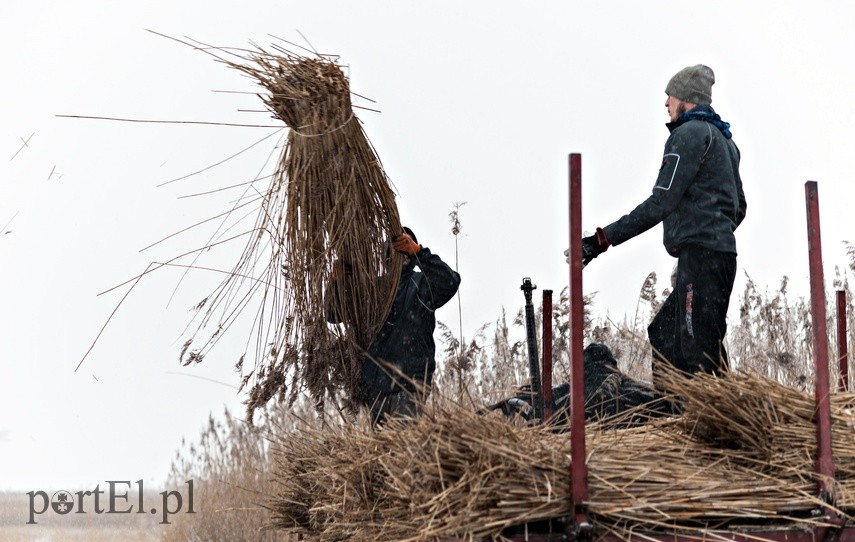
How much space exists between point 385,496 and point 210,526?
4540mm

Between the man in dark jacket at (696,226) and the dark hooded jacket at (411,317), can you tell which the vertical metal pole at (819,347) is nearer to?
the man in dark jacket at (696,226)

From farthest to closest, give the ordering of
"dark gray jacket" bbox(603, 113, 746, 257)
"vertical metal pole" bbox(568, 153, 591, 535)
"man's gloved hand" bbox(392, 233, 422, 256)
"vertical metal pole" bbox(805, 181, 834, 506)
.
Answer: "man's gloved hand" bbox(392, 233, 422, 256)
"dark gray jacket" bbox(603, 113, 746, 257)
"vertical metal pole" bbox(805, 181, 834, 506)
"vertical metal pole" bbox(568, 153, 591, 535)

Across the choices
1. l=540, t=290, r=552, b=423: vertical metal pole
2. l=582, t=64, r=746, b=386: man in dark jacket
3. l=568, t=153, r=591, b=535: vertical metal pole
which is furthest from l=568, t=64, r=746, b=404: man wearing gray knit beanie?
l=568, t=153, r=591, b=535: vertical metal pole

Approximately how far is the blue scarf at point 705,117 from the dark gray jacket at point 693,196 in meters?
0.03

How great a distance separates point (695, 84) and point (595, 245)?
2.52ft

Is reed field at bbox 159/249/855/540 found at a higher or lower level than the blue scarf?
lower

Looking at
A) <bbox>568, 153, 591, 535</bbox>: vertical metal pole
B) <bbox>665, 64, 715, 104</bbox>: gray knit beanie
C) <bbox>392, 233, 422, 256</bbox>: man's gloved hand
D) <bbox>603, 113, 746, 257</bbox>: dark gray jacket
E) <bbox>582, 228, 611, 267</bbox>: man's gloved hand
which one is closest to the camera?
<bbox>568, 153, 591, 535</bbox>: vertical metal pole

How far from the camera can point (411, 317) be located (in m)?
4.69

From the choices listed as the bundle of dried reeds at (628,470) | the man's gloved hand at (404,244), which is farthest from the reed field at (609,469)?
the man's gloved hand at (404,244)

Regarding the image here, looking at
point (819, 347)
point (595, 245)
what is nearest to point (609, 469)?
point (819, 347)

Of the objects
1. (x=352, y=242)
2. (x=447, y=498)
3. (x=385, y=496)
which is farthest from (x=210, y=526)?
(x=447, y=498)

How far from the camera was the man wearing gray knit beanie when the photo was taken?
3.72 meters

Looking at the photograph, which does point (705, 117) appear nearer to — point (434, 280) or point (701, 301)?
point (701, 301)

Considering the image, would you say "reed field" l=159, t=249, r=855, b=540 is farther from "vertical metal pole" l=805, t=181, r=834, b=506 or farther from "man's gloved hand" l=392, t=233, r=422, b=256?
"man's gloved hand" l=392, t=233, r=422, b=256
